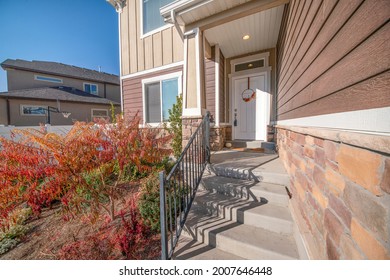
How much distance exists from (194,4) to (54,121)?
43.6ft

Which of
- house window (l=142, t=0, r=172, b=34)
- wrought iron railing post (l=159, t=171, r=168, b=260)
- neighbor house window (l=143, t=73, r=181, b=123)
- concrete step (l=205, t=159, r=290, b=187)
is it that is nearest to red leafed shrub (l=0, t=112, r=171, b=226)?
wrought iron railing post (l=159, t=171, r=168, b=260)

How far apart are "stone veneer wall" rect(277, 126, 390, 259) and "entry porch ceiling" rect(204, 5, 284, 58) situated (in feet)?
9.37

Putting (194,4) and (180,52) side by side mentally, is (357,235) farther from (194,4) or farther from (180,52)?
(180,52)

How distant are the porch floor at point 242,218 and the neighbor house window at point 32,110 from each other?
44.8 ft

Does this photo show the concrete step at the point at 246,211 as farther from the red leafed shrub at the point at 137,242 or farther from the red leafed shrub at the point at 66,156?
the red leafed shrub at the point at 66,156

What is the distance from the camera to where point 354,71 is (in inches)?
34.1

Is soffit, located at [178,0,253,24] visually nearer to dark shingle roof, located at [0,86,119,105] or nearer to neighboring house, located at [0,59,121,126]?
neighboring house, located at [0,59,121,126]

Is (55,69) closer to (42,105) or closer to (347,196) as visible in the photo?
(42,105)

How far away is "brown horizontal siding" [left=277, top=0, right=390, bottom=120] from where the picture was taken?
70cm

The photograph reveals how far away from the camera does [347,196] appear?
0.89 meters

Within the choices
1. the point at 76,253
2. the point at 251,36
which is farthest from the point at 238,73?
the point at 76,253

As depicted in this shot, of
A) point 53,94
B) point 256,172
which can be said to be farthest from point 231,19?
point 53,94

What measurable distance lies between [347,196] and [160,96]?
4.93m

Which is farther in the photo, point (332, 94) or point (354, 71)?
point (332, 94)
